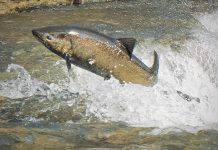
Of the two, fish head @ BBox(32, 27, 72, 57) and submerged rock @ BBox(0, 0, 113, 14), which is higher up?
submerged rock @ BBox(0, 0, 113, 14)

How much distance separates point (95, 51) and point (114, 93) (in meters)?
1.55

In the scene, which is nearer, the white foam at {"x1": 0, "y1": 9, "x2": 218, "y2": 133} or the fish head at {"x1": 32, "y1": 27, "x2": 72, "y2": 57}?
the fish head at {"x1": 32, "y1": 27, "x2": 72, "y2": 57}

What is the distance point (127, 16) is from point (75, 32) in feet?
20.5

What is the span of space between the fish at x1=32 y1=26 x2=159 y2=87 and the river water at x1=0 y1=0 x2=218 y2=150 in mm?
501

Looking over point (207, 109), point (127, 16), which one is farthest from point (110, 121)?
point (127, 16)

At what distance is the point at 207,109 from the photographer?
22.8 ft

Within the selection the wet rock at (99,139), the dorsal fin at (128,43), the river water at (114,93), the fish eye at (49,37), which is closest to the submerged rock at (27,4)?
the river water at (114,93)

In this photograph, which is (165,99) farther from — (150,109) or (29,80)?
(29,80)

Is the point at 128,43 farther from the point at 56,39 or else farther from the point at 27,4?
the point at 27,4

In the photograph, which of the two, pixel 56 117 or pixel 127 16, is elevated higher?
pixel 127 16

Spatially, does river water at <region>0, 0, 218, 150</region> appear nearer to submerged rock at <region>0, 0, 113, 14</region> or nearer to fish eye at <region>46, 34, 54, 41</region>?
fish eye at <region>46, 34, 54, 41</region>

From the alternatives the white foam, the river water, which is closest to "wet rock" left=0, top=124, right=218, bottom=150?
the river water

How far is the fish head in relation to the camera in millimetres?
5395

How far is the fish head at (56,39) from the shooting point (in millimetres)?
5395
